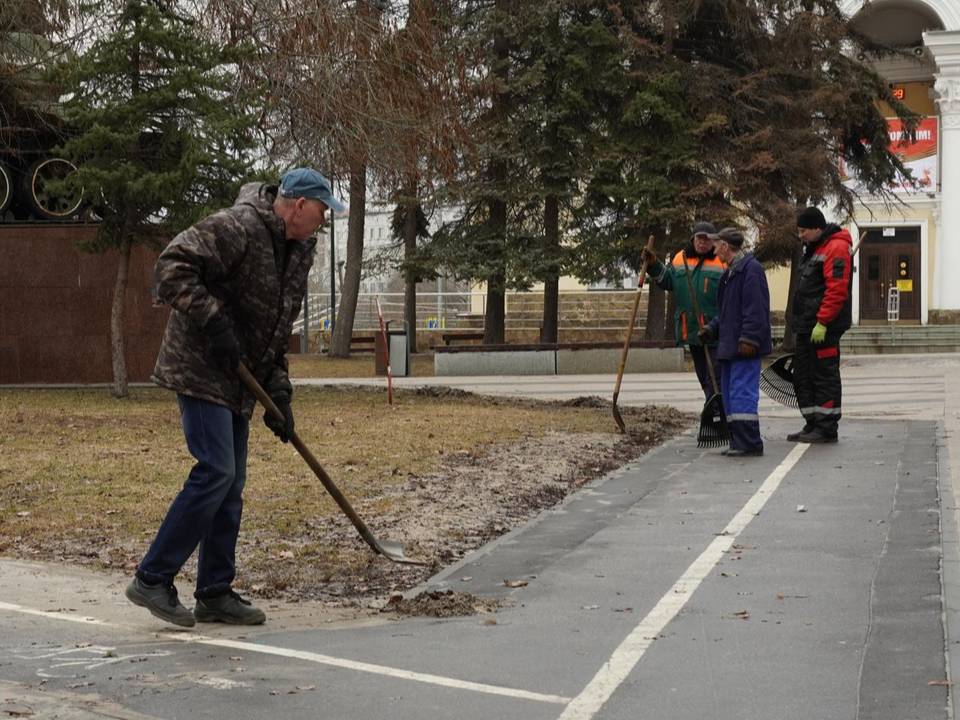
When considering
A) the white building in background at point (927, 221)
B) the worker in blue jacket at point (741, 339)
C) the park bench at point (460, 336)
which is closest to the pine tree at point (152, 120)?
the worker in blue jacket at point (741, 339)

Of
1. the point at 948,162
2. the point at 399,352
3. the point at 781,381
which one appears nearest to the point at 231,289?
the point at 781,381

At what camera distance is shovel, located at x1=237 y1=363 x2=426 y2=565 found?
593cm

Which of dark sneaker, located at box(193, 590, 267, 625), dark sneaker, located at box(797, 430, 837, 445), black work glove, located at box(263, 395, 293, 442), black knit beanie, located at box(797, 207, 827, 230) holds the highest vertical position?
black knit beanie, located at box(797, 207, 827, 230)

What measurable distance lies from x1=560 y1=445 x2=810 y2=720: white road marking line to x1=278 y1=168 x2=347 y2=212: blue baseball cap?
2039 millimetres

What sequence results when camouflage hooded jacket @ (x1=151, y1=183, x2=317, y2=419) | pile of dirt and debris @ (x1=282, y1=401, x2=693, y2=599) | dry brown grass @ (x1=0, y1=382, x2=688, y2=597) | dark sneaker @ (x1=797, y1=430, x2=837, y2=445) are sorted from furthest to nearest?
dark sneaker @ (x1=797, y1=430, x2=837, y2=445), dry brown grass @ (x1=0, y1=382, x2=688, y2=597), pile of dirt and debris @ (x1=282, y1=401, x2=693, y2=599), camouflage hooded jacket @ (x1=151, y1=183, x2=317, y2=419)

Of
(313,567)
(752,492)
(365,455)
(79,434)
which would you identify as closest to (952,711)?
(313,567)

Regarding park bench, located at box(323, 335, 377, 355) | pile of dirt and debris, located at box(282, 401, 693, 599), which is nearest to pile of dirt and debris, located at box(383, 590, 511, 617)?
pile of dirt and debris, located at box(282, 401, 693, 599)

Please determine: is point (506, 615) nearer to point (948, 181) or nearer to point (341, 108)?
point (341, 108)

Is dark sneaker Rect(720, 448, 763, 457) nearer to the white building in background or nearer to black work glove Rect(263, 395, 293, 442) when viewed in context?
Result: black work glove Rect(263, 395, 293, 442)

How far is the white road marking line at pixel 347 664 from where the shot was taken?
4941mm

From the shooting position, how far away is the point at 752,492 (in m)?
9.86

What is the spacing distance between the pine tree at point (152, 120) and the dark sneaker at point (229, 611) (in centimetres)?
1150

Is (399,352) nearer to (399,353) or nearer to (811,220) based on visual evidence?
(399,353)

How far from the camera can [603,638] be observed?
18.9 ft
